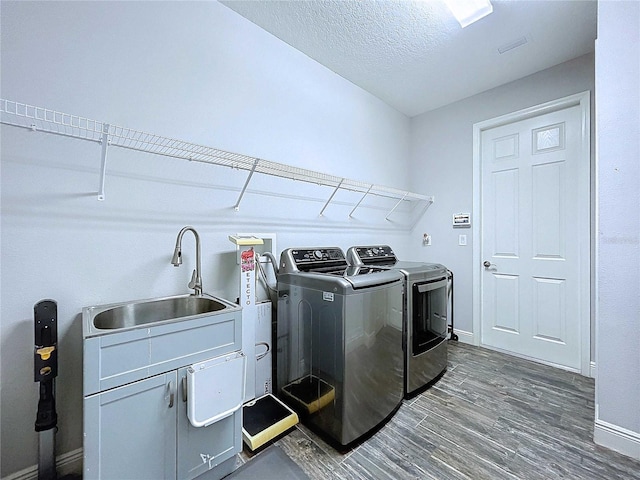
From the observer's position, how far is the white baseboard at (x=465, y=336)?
3.04m

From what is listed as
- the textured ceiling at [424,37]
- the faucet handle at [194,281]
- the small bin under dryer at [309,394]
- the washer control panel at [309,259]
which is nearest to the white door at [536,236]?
the textured ceiling at [424,37]

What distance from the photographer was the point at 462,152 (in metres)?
3.12

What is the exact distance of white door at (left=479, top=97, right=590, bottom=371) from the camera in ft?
→ 8.02

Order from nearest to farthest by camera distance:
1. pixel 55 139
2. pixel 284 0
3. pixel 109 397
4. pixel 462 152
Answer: pixel 109 397, pixel 55 139, pixel 284 0, pixel 462 152

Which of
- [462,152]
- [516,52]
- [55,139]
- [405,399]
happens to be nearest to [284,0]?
[55,139]

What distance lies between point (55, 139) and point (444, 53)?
284 cm

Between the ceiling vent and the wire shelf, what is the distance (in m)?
1.79

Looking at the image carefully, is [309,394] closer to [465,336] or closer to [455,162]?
[465,336]

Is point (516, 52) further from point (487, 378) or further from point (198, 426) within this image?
point (198, 426)

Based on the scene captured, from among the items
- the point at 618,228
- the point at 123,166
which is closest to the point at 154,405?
the point at 123,166

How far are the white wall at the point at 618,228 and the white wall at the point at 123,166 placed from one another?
1994 mm

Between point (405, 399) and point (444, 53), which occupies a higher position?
point (444, 53)

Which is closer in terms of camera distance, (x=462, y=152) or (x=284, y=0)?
(x=284, y=0)

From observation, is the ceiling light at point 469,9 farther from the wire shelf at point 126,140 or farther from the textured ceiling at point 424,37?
the wire shelf at point 126,140
